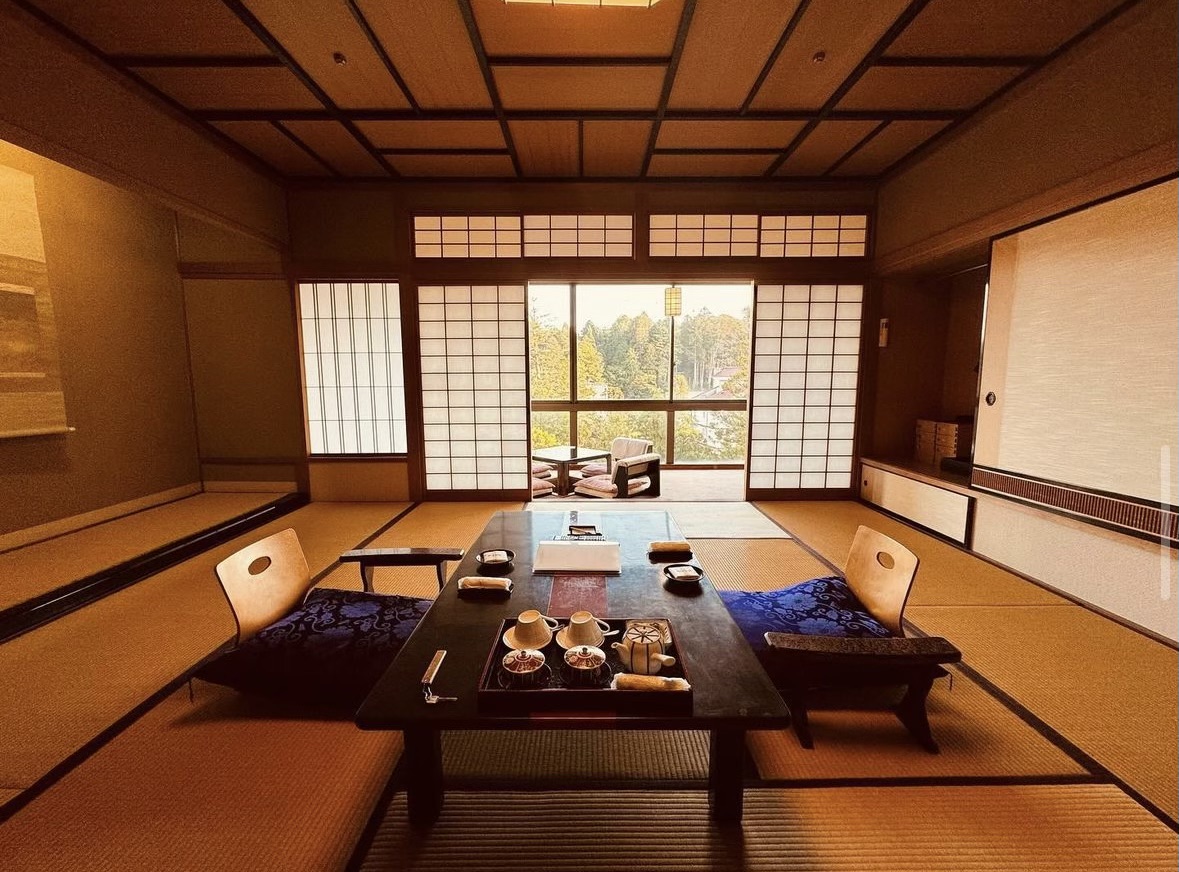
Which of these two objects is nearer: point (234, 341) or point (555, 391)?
point (234, 341)

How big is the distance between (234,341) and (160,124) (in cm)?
212

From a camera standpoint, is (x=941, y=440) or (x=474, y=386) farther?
(x=474, y=386)

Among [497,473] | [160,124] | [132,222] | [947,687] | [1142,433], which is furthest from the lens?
[497,473]

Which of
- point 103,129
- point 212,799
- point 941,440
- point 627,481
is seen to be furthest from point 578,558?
point 941,440

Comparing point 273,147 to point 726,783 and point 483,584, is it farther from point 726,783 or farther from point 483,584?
point 726,783

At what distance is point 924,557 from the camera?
3279 millimetres

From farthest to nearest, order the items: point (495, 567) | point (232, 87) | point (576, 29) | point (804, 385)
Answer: point (804, 385) < point (232, 87) < point (576, 29) < point (495, 567)

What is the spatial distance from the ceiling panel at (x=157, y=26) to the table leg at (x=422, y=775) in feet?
10.8

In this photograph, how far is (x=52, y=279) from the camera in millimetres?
3518

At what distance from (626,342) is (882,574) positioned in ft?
21.4

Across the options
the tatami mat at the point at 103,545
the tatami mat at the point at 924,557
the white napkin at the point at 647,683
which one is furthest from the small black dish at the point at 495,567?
the tatami mat at the point at 103,545

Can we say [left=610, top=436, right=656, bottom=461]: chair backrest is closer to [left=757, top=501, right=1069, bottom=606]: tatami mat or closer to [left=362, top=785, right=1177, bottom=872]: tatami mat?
[left=757, top=501, right=1069, bottom=606]: tatami mat

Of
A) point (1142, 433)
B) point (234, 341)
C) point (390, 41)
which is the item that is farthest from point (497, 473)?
point (1142, 433)

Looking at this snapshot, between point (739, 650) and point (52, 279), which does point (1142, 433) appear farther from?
point (52, 279)
